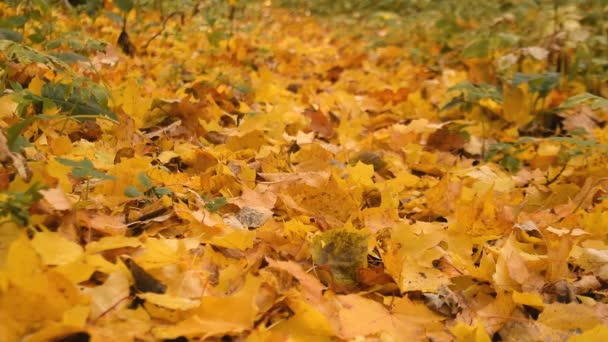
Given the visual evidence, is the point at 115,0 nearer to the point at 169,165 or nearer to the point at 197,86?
the point at 197,86

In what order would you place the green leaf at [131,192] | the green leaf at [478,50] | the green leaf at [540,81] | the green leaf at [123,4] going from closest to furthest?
the green leaf at [131,192], the green leaf at [540,81], the green leaf at [123,4], the green leaf at [478,50]

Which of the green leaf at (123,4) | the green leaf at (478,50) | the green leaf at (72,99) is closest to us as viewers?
the green leaf at (72,99)

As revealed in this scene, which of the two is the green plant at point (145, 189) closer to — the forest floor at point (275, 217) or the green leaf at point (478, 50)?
the forest floor at point (275, 217)

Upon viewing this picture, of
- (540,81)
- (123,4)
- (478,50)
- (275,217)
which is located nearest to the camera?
(275,217)

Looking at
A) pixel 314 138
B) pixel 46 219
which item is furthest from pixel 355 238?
pixel 314 138

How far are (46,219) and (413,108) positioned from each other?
192 centimetres

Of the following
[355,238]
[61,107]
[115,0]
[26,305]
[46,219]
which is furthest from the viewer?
[115,0]

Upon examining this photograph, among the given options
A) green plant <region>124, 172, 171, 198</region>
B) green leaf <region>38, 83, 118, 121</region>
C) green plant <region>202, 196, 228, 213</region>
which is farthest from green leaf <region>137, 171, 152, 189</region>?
green leaf <region>38, 83, 118, 121</region>

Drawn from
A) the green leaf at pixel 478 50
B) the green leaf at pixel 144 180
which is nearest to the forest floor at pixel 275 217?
the green leaf at pixel 144 180

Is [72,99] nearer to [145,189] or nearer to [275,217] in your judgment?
[145,189]

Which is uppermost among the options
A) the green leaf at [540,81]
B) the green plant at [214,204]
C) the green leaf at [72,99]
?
the green leaf at [72,99]

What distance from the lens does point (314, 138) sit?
2113mm

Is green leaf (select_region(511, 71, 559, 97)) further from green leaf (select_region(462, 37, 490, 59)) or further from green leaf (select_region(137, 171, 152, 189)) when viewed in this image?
green leaf (select_region(137, 171, 152, 189))

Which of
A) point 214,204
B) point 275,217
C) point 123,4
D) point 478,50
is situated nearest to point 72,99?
point 214,204
